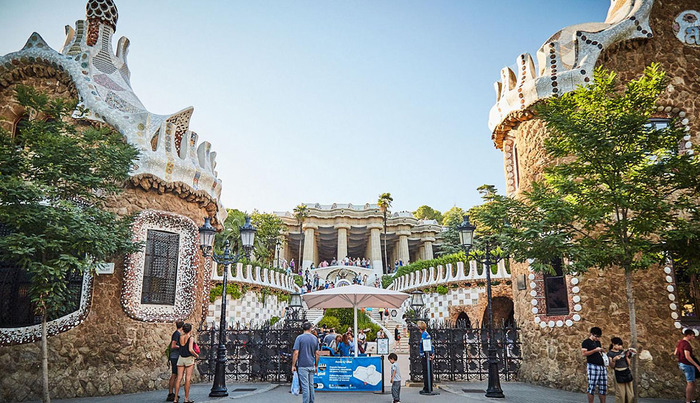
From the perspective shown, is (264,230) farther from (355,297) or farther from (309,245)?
(355,297)

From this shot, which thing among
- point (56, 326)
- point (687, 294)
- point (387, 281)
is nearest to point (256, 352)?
point (56, 326)

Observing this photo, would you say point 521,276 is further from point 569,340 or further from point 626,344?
point 626,344

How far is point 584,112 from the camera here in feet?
31.1

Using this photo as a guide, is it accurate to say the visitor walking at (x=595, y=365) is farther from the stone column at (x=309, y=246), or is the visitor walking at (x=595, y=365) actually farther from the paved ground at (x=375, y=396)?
the stone column at (x=309, y=246)

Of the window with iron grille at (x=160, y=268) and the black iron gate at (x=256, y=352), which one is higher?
the window with iron grille at (x=160, y=268)

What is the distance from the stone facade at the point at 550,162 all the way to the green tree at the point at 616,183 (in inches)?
116

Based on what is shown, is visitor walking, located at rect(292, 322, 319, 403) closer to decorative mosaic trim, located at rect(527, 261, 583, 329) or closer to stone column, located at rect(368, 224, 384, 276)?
decorative mosaic trim, located at rect(527, 261, 583, 329)

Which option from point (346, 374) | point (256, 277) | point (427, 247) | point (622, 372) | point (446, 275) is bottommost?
point (346, 374)

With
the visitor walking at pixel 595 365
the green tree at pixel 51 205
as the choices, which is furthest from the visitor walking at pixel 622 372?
the green tree at pixel 51 205

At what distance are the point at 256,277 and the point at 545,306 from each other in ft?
51.3

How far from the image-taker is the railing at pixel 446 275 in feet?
75.2

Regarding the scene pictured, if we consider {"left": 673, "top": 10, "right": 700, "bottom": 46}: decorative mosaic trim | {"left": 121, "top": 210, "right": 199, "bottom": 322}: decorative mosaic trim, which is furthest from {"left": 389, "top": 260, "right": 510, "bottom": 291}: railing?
{"left": 121, "top": 210, "right": 199, "bottom": 322}: decorative mosaic trim

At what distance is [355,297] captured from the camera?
12.9 metres

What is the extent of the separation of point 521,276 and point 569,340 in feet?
8.15
